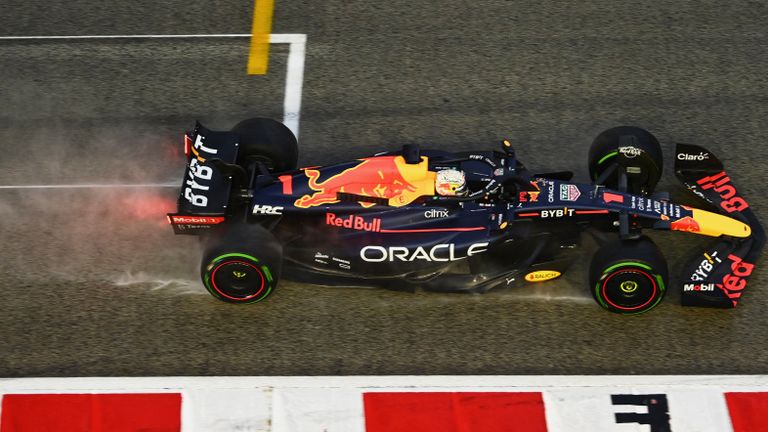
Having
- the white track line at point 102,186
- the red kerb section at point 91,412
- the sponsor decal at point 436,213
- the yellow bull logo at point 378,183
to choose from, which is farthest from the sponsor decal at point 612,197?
the white track line at point 102,186

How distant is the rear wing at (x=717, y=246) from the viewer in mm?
7586

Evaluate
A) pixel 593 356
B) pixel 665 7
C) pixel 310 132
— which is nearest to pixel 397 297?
pixel 593 356

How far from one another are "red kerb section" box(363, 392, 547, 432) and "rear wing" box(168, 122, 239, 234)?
2.01 m

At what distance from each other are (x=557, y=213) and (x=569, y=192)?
0.76ft

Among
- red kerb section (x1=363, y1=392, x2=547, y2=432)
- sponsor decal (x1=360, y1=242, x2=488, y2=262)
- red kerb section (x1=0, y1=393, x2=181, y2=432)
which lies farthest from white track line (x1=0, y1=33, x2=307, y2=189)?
red kerb section (x1=363, y1=392, x2=547, y2=432)

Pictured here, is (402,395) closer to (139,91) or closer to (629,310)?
(629,310)

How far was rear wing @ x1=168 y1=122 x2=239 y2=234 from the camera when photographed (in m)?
7.52

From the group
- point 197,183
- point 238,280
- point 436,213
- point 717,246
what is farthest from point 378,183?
point 717,246

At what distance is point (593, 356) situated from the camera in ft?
24.7

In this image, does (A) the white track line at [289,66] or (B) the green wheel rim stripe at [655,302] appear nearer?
(B) the green wheel rim stripe at [655,302]

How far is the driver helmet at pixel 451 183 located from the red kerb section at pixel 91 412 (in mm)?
2766

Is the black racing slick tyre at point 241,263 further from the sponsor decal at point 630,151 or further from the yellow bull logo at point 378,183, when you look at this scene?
the sponsor decal at point 630,151

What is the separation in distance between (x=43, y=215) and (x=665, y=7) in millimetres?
7381

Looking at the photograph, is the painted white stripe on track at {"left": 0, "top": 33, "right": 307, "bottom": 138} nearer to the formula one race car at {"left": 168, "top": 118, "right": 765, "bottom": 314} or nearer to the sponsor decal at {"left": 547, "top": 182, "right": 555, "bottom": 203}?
the formula one race car at {"left": 168, "top": 118, "right": 765, "bottom": 314}
